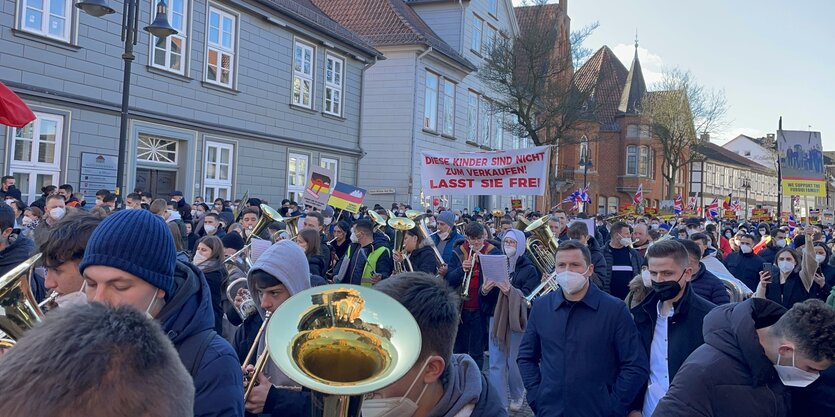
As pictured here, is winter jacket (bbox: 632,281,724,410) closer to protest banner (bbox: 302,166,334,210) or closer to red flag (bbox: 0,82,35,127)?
red flag (bbox: 0,82,35,127)

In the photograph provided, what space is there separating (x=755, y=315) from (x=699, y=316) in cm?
151

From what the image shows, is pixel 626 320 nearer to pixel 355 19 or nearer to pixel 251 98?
pixel 251 98

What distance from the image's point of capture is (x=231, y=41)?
62.7 feet

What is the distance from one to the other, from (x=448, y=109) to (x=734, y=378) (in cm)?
2959

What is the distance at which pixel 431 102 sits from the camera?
30.2m

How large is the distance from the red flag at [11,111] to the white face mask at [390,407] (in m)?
6.93

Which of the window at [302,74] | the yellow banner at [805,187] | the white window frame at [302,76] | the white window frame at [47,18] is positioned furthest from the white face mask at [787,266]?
the window at [302,74]

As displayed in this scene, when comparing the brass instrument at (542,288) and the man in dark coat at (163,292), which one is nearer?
the man in dark coat at (163,292)

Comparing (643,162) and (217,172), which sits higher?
(643,162)

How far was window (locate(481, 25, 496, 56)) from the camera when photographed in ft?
113

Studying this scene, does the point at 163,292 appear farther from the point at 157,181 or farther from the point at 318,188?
the point at 157,181

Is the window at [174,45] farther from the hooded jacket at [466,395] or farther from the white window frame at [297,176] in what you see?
the hooded jacket at [466,395]

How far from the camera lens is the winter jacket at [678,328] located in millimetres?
4254

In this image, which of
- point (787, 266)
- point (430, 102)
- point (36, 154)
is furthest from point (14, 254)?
point (430, 102)
